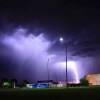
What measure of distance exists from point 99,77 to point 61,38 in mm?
91471

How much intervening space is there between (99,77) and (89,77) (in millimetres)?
5910

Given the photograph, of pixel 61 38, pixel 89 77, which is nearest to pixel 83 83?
pixel 89 77

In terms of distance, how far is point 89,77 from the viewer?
143m

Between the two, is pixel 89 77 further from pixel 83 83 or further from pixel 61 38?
pixel 61 38

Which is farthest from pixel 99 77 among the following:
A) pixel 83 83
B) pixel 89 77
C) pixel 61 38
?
pixel 61 38

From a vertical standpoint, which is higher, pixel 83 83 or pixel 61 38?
pixel 61 38

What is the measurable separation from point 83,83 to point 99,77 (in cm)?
4004

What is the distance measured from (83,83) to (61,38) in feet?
172

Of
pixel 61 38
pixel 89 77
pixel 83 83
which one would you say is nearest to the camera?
pixel 61 38

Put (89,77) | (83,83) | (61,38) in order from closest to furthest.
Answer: (61,38) < (83,83) < (89,77)

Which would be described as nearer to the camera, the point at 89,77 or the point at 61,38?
the point at 61,38

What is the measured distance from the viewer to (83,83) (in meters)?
107

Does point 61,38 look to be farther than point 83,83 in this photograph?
No
